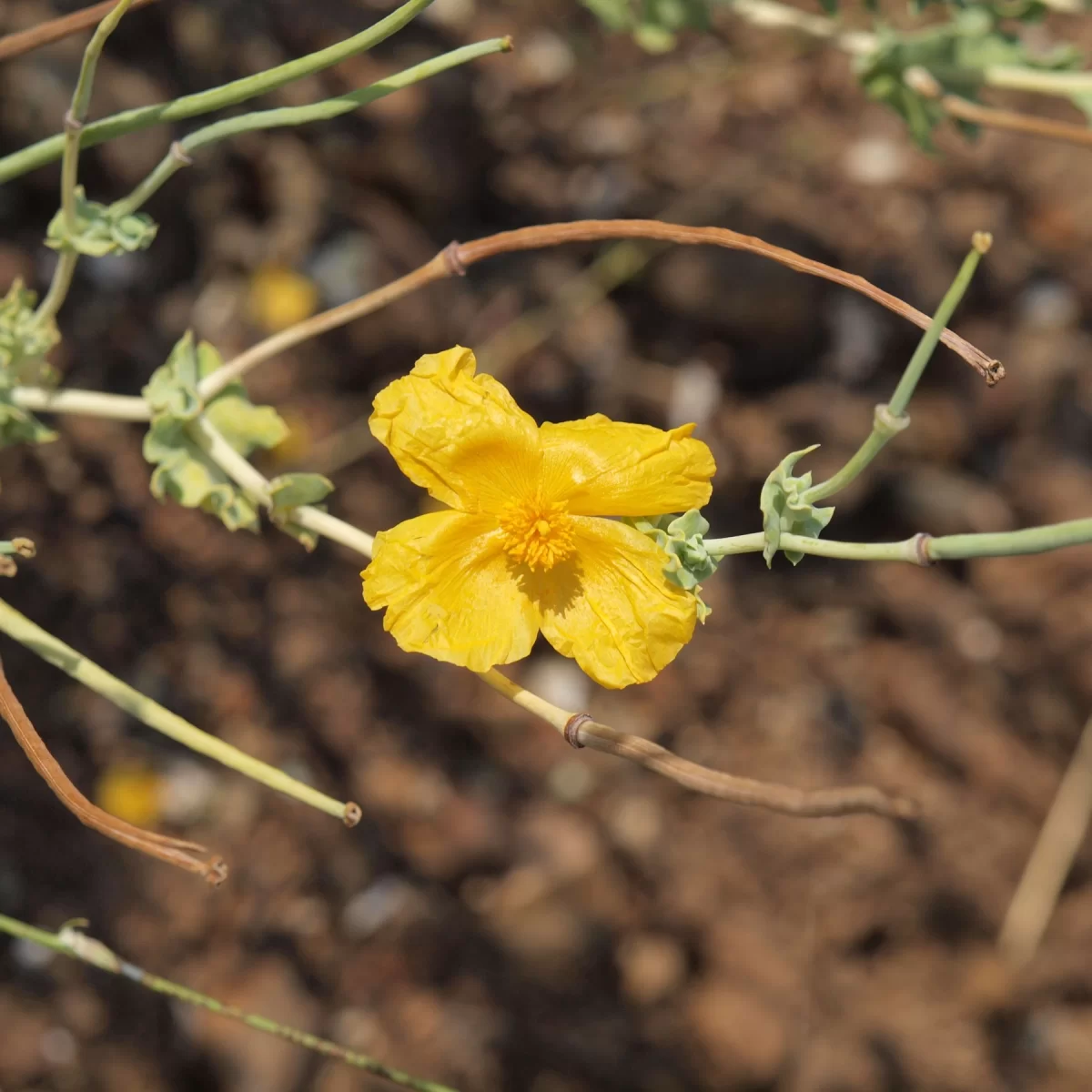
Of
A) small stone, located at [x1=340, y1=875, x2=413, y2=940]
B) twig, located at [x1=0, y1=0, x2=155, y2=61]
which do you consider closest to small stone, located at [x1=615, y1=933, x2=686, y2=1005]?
small stone, located at [x1=340, y1=875, x2=413, y2=940]

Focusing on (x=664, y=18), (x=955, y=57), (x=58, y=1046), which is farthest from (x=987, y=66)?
(x=58, y=1046)

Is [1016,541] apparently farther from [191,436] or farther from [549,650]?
[549,650]

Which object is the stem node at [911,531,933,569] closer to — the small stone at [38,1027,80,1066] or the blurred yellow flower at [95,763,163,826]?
the blurred yellow flower at [95,763,163,826]

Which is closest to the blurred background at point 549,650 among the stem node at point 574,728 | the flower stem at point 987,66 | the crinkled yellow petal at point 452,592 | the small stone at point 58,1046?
the small stone at point 58,1046

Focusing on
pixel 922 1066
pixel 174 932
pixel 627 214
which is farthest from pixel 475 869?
pixel 627 214

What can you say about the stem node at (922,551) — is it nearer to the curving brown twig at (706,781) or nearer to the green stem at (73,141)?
the curving brown twig at (706,781)
